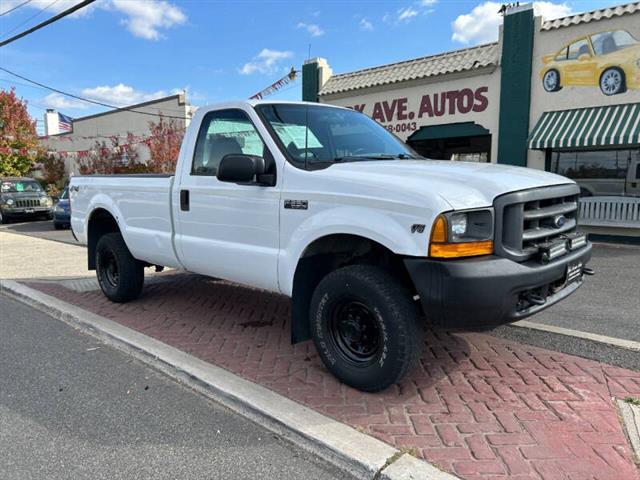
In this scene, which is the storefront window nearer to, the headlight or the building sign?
the building sign

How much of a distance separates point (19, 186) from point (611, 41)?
20750 millimetres

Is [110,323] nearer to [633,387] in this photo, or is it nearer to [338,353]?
[338,353]

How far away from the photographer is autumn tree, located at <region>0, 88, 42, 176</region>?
26.3 meters

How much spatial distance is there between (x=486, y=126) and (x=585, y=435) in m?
11.7

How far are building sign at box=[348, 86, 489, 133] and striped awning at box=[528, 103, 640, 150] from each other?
5.87ft

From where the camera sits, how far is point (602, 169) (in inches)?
492

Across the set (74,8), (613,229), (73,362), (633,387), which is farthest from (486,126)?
(73,362)

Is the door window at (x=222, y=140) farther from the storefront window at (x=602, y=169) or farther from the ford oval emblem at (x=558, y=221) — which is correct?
the storefront window at (x=602, y=169)

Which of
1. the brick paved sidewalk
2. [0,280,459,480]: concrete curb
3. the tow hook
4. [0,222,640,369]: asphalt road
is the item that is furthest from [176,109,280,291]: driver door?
[0,222,640,369]: asphalt road

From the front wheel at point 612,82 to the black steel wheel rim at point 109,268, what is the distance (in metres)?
11.4

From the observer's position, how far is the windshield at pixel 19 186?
64.4 feet

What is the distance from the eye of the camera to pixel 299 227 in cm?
357

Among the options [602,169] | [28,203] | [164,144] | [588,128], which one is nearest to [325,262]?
[588,128]

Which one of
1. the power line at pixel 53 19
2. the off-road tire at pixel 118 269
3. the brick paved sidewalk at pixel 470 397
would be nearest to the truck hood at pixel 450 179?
the brick paved sidewalk at pixel 470 397
